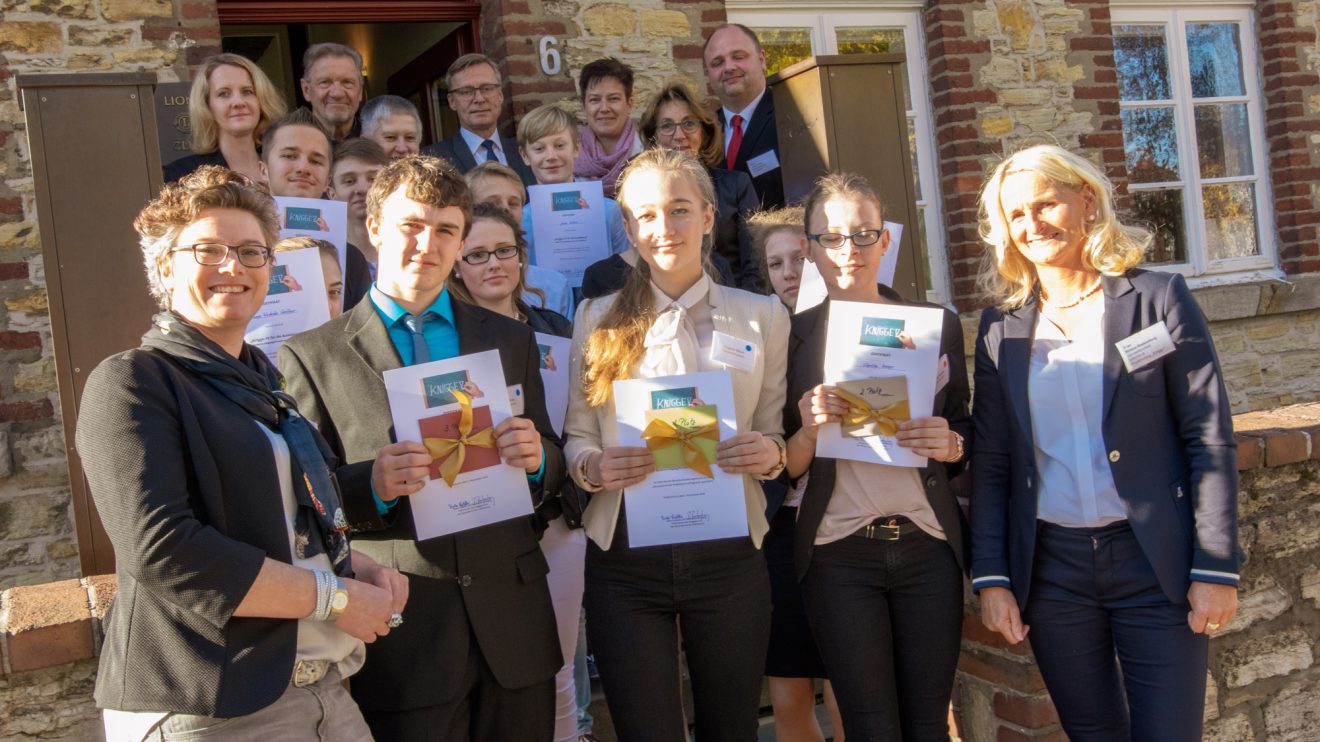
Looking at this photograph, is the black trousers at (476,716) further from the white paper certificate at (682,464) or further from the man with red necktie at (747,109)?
the man with red necktie at (747,109)

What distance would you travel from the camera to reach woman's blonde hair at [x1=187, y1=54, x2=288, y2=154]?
13.7ft

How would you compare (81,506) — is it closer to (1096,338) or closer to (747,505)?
(747,505)

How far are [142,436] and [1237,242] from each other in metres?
7.98

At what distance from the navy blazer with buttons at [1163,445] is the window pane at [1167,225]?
A: 18.4 ft

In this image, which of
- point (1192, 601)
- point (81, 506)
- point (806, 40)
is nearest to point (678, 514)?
point (1192, 601)

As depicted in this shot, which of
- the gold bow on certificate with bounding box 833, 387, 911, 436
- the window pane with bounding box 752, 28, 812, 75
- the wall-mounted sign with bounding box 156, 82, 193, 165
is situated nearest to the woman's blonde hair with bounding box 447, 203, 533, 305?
the gold bow on certificate with bounding box 833, 387, 911, 436

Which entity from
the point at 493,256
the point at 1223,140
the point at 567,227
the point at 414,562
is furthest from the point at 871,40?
the point at 414,562

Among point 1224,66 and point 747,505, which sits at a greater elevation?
point 1224,66

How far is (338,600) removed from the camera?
6.64 ft

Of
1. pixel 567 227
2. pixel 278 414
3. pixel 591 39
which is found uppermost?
pixel 591 39

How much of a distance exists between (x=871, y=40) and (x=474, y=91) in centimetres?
314

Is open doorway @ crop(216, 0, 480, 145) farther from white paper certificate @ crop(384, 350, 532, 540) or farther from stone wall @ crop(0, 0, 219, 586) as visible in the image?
white paper certificate @ crop(384, 350, 532, 540)

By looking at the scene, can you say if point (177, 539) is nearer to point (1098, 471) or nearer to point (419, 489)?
point (419, 489)

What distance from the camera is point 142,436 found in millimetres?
1836
